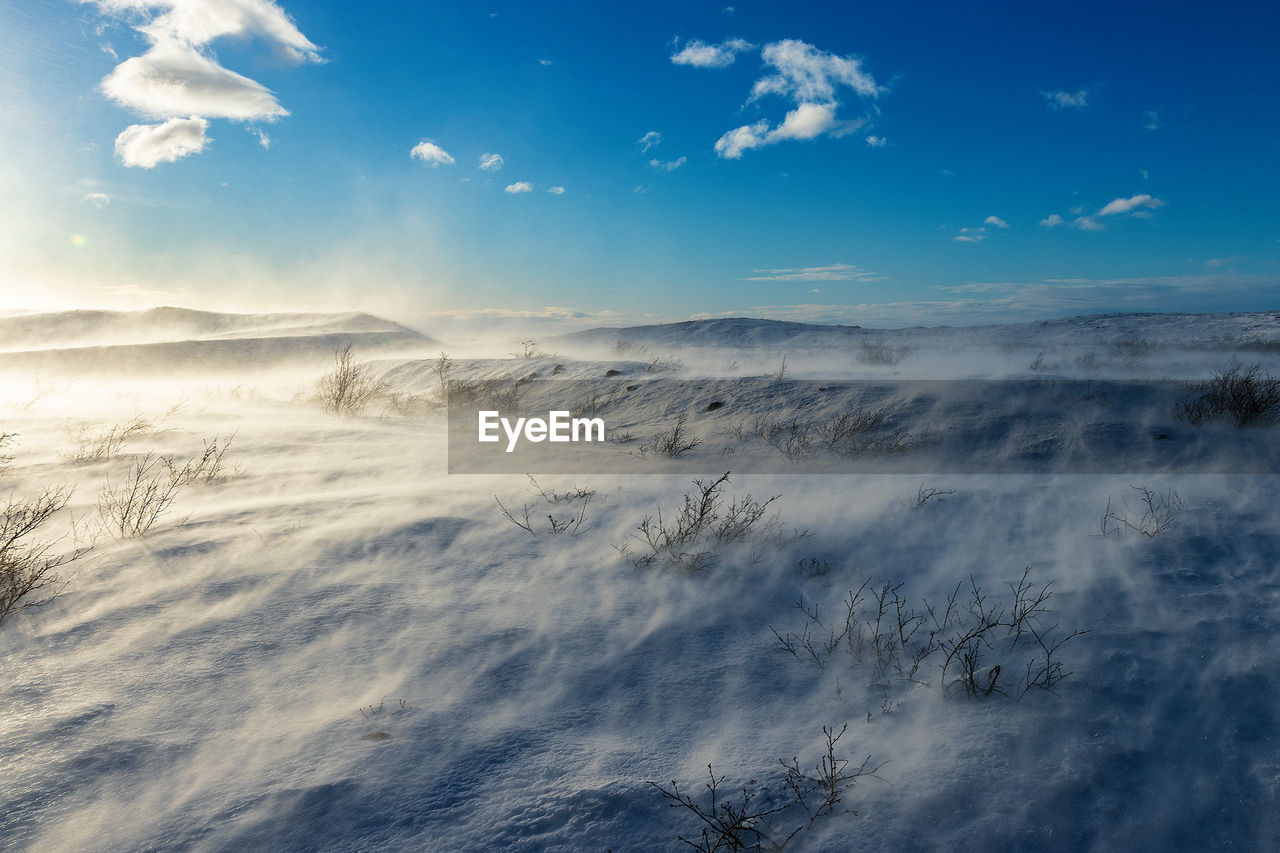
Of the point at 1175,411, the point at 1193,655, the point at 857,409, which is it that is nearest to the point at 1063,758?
the point at 1193,655

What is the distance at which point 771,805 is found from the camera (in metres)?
1.80

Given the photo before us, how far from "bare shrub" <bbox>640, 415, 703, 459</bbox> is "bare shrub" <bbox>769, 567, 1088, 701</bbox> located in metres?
2.66

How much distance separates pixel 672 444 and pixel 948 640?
126 inches

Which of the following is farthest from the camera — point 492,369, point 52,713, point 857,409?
point 492,369

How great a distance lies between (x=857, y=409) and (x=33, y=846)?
6.03 meters

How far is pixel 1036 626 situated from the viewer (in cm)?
270

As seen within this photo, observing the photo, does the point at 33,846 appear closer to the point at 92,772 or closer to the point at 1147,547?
the point at 92,772

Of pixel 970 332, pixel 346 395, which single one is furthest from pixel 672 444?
pixel 970 332

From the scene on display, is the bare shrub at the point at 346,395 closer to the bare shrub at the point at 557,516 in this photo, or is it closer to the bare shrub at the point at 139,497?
the bare shrub at the point at 139,497

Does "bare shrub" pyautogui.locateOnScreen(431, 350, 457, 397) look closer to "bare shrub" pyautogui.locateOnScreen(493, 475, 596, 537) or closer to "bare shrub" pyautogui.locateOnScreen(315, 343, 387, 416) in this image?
"bare shrub" pyautogui.locateOnScreen(315, 343, 387, 416)

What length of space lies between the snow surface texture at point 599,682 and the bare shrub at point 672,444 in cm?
125

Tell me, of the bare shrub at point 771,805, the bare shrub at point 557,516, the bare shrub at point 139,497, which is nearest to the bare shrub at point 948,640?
the bare shrub at point 771,805

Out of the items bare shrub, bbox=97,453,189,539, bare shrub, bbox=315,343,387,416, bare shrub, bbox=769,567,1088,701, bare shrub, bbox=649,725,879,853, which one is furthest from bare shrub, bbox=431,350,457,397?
bare shrub, bbox=649,725,879,853

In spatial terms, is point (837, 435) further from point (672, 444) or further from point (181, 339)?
point (181, 339)
